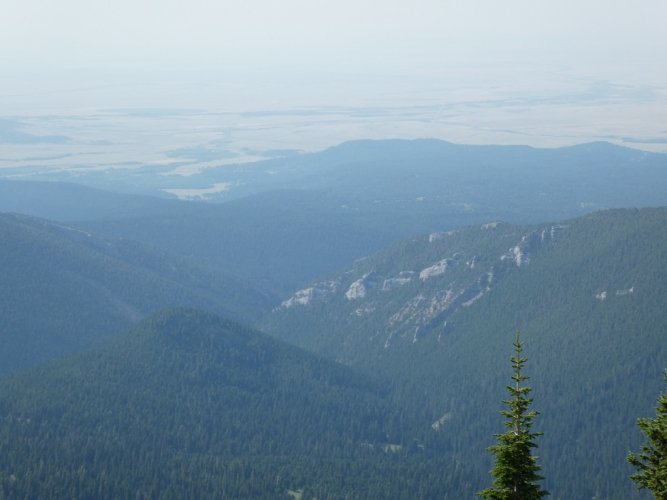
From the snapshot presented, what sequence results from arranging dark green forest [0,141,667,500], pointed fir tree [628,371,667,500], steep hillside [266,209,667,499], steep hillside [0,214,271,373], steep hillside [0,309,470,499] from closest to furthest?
pointed fir tree [628,371,667,500]
steep hillside [0,309,470,499]
dark green forest [0,141,667,500]
steep hillside [266,209,667,499]
steep hillside [0,214,271,373]

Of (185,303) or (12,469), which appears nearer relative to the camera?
(12,469)

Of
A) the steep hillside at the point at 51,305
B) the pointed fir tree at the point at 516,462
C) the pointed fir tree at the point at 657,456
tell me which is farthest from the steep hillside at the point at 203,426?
the pointed fir tree at the point at 657,456

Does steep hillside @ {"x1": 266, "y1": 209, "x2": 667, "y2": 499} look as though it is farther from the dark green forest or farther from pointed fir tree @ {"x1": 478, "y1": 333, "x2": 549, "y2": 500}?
pointed fir tree @ {"x1": 478, "y1": 333, "x2": 549, "y2": 500}

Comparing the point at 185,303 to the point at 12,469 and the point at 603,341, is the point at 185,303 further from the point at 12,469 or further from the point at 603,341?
the point at 12,469

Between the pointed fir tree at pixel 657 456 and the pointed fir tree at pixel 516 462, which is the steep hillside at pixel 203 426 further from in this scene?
the pointed fir tree at pixel 657 456

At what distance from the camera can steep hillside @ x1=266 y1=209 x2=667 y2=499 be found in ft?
434

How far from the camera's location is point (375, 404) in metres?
143

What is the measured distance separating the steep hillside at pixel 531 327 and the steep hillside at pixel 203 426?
1174 cm

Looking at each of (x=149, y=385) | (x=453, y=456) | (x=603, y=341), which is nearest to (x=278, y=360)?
(x=149, y=385)

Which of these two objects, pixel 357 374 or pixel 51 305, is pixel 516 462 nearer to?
pixel 357 374

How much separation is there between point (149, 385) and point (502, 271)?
6075 cm

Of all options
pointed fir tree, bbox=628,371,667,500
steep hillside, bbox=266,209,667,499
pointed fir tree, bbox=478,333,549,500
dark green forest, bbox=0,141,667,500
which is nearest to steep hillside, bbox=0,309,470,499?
dark green forest, bbox=0,141,667,500

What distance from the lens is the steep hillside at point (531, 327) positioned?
132 m

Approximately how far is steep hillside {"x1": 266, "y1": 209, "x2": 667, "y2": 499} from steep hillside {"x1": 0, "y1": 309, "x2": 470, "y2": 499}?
11.7m
